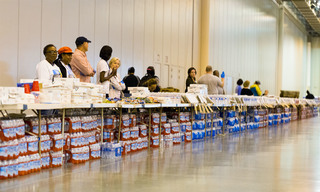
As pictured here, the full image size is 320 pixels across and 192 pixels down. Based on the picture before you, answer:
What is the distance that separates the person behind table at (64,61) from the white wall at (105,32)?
181 cm

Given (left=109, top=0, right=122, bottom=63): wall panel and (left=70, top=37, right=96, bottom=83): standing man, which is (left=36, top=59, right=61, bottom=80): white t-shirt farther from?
(left=109, top=0, right=122, bottom=63): wall panel

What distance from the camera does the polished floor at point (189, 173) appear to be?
3.99 m

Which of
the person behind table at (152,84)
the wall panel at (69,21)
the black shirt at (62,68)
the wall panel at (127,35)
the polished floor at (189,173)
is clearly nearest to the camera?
the polished floor at (189,173)

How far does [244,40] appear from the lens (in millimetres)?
21750

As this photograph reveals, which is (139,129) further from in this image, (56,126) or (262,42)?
(262,42)

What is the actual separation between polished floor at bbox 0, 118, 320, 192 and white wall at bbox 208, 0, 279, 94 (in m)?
10.5

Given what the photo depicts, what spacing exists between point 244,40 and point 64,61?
55.6ft

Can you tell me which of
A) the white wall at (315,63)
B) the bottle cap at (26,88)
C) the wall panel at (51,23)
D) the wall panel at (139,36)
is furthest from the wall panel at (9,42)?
the white wall at (315,63)

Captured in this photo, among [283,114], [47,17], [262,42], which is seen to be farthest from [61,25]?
[262,42]

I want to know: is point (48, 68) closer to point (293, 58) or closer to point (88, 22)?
point (88, 22)

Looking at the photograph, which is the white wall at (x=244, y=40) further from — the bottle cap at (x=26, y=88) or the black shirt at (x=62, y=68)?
the bottle cap at (x=26, y=88)

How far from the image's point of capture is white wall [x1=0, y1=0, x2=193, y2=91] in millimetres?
7562

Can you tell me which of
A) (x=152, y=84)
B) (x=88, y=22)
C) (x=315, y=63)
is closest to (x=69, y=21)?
(x=88, y=22)

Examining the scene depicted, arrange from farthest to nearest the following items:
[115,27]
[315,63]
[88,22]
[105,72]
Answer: [315,63] → [115,27] → [88,22] → [105,72]
